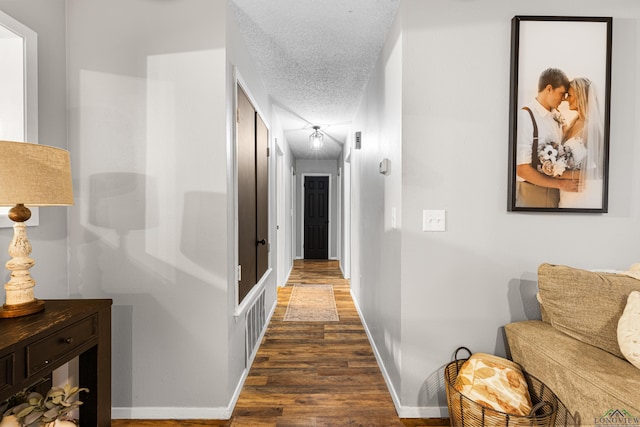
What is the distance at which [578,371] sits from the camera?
1345mm

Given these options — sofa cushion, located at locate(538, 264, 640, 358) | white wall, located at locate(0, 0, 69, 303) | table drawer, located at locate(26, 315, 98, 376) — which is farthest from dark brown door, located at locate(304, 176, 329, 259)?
table drawer, located at locate(26, 315, 98, 376)

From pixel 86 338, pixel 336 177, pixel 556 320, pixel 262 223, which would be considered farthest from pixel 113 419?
pixel 336 177

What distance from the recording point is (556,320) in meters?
1.64

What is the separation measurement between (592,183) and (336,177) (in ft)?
20.6

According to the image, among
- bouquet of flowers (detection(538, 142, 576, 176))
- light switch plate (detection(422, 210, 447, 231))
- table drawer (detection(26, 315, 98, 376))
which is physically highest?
bouquet of flowers (detection(538, 142, 576, 176))

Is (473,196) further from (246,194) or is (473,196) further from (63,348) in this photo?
(63,348)

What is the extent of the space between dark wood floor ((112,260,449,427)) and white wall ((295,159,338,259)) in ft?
14.6

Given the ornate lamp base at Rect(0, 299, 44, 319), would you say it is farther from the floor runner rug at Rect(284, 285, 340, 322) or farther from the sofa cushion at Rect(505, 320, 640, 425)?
the floor runner rug at Rect(284, 285, 340, 322)

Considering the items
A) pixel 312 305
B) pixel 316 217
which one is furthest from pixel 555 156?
pixel 316 217

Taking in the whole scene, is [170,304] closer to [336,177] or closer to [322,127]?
[322,127]

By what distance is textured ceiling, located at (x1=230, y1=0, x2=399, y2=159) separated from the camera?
2.06 m

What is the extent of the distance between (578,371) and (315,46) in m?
2.43

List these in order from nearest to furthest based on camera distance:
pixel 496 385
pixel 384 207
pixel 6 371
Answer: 1. pixel 6 371
2. pixel 496 385
3. pixel 384 207

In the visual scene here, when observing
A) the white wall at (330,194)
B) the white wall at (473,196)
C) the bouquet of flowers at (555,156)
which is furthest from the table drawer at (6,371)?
the white wall at (330,194)
